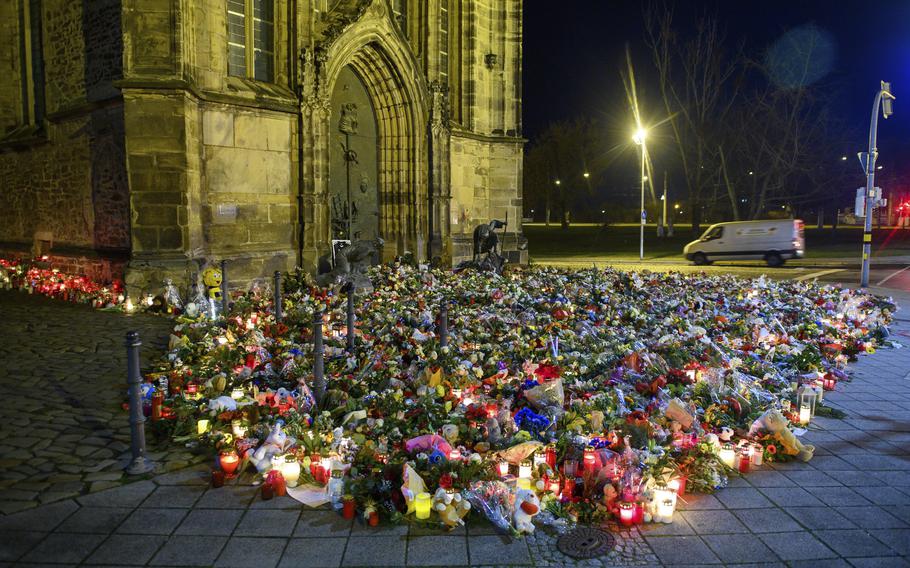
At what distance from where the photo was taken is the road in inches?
789

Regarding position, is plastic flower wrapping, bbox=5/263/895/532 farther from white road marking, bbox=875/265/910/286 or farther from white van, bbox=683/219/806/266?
white van, bbox=683/219/806/266

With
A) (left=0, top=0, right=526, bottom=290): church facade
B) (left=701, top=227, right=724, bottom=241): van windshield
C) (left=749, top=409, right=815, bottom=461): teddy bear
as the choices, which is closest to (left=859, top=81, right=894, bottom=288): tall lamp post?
(left=701, top=227, right=724, bottom=241): van windshield

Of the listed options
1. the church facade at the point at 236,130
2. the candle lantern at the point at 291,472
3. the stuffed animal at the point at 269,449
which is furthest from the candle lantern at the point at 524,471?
the church facade at the point at 236,130

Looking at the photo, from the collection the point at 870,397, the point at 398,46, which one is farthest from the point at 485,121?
the point at 870,397

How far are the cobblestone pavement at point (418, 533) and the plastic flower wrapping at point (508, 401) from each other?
0.20m

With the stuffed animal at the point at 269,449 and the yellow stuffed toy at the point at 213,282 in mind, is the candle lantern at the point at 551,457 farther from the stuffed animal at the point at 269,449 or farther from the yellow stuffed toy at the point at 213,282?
the yellow stuffed toy at the point at 213,282

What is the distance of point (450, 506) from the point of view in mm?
4059

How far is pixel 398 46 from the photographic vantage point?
1634cm

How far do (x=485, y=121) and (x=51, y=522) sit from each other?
1808cm

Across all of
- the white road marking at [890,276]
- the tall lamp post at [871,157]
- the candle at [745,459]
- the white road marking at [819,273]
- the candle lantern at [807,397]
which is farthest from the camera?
the white road marking at [819,273]

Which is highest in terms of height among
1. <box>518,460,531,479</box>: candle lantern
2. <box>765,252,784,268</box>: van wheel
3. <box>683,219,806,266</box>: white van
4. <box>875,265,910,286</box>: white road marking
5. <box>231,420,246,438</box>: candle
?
<box>683,219,806,266</box>: white van

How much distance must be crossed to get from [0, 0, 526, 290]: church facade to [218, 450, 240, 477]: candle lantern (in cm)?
754

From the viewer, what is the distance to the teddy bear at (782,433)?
5.20 m

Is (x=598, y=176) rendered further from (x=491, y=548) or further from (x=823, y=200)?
(x=491, y=548)
